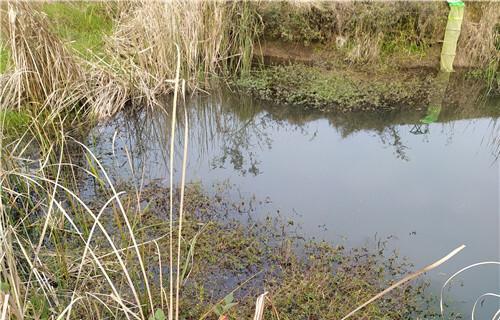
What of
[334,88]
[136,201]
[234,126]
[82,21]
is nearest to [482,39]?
[334,88]

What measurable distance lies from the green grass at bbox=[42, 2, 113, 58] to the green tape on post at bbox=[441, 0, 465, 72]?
9.65ft

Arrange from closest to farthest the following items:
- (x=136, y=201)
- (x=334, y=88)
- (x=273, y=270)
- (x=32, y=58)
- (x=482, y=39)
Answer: (x=273, y=270), (x=136, y=201), (x=32, y=58), (x=334, y=88), (x=482, y=39)

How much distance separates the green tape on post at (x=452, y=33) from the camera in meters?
4.13

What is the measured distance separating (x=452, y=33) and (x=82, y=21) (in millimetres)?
3288

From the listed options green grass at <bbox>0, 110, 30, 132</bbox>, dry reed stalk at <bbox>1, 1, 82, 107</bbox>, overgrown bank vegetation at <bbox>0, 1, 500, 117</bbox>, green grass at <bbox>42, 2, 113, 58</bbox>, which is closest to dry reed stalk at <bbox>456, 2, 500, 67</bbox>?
overgrown bank vegetation at <bbox>0, 1, 500, 117</bbox>

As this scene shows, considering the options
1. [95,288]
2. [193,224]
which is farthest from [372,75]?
[95,288]

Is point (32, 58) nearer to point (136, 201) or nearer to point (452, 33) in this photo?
point (136, 201)

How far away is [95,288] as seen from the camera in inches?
75.6

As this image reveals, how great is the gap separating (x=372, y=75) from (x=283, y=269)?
2.47 metres

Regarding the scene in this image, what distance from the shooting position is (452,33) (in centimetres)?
416

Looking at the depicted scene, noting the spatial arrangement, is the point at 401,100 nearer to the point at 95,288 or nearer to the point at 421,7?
the point at 421,7

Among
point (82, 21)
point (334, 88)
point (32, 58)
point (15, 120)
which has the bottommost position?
point (15, 120)

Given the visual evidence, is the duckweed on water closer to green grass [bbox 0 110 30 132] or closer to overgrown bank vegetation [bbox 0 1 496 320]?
overgrown bank vegetation [bbox 0 1 496 320]

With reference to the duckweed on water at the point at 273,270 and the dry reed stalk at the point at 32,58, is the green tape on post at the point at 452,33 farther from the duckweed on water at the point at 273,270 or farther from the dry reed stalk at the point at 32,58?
the dry reed stalk at the point at 32,58
